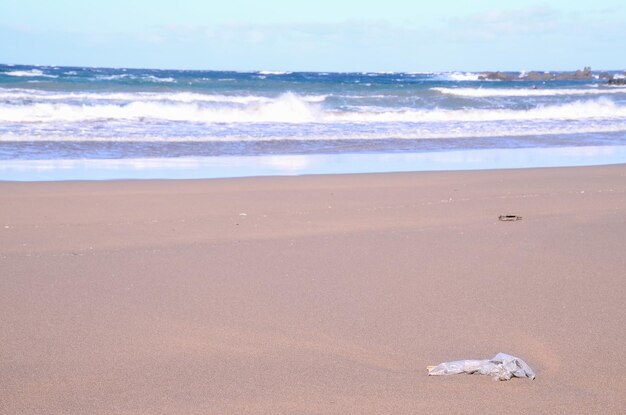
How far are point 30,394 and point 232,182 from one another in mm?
Result: 6162

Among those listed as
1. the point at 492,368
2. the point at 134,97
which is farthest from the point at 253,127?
the point at 492,368

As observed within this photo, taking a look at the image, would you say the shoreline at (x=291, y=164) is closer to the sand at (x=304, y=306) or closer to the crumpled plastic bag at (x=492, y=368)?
the sand at (x=304, y=306)

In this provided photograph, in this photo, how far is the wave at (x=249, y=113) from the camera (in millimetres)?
21344

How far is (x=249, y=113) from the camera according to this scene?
24.0 m

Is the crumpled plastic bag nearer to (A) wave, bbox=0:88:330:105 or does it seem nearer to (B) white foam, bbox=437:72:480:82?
(A) wave, bbox=0:88:330:105

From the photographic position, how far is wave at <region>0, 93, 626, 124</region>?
21.3 meters

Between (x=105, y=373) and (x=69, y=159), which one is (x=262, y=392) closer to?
(x=105, y=373)

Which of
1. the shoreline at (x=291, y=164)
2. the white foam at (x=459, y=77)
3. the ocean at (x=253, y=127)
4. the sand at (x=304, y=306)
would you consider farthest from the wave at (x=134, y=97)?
the white foam at (x=459, y=77)

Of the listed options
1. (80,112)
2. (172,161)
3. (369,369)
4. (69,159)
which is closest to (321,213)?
(369,369)

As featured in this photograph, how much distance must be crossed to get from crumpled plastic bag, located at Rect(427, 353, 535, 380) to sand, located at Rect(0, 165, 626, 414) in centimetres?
4

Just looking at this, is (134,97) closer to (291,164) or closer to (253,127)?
(253,127)

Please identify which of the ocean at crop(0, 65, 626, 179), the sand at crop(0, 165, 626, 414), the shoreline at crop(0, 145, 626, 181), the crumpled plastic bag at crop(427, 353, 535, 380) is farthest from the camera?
the ocean at crop(0, 65, 626, 179)

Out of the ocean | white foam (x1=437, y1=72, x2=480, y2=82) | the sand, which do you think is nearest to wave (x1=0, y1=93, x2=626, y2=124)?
the ocean

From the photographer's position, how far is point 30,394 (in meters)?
3.03
